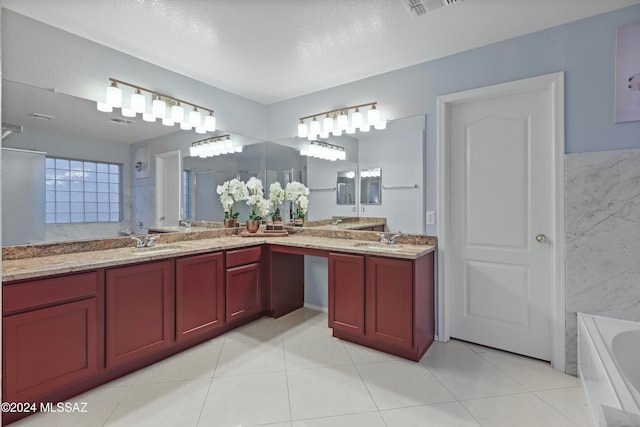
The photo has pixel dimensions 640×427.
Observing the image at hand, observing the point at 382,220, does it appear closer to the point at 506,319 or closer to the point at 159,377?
the point at 506,319

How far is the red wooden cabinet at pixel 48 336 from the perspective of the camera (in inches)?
66.9

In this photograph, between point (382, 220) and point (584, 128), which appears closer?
point (584, 128)

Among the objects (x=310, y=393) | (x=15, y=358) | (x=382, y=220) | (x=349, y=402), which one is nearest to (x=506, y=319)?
(x=382, y=220)

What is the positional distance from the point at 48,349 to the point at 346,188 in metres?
2.53

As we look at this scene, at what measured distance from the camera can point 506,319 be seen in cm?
257

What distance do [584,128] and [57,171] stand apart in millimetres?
3662

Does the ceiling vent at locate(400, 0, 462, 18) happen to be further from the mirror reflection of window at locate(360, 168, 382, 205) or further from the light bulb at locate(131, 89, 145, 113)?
the light bulb at locate(131, 89, 145, 113)

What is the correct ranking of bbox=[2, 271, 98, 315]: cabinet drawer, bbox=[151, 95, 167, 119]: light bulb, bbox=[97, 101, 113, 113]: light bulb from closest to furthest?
bbox=[2, 271, 98, 315]: cabinet drawer < bbox=[97, 101, 113, 113]: light bulb < bbox=[151, 95, 167, 119]: light bulb

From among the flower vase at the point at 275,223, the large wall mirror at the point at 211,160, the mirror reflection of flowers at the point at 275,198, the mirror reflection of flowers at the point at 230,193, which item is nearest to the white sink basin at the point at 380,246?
the large wall mirror at the point at 211,160

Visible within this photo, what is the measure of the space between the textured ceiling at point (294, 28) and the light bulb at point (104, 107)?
18.1 inches

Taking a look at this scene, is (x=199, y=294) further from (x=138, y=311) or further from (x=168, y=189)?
(x=168, y=189)

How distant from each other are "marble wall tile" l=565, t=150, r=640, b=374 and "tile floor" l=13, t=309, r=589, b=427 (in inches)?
21.3

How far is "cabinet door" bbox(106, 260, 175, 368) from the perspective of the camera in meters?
2.08

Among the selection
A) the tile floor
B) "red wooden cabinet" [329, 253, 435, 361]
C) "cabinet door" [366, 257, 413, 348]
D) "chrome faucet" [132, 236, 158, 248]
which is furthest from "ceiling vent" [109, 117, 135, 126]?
"cabinet door" [366, 257, 413, 348]
